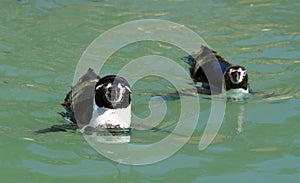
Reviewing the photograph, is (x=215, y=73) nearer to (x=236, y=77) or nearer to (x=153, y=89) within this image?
(x=236, y=77)

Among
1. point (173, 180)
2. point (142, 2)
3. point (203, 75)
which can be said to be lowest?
point (173, 180)

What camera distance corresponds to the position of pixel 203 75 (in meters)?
9.53

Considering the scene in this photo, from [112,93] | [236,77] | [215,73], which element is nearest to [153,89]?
[215,73]

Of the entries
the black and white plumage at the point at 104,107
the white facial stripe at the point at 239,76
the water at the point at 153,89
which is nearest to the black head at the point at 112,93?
the black and white plumage at the point at 104,107

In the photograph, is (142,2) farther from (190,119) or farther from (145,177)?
(145,177)

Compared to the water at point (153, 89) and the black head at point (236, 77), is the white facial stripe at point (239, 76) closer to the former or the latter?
the black head at point (236, 77)

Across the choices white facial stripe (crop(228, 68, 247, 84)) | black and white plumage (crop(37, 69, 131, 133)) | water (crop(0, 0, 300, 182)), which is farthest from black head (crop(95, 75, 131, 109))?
white facial stripe (crop(228, 68, 247, 84))

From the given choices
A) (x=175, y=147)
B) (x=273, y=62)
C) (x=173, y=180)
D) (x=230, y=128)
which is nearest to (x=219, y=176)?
(x=173, y=180)

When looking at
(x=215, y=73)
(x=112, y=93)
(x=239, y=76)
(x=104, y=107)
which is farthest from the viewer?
(x=215, y=73)

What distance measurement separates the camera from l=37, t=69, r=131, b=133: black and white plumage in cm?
645

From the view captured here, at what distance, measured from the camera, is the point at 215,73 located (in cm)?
919

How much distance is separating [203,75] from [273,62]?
140 centimetres

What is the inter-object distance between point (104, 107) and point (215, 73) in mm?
3013

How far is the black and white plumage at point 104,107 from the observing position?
6453mm
